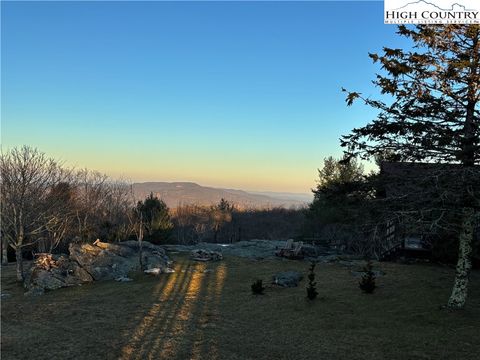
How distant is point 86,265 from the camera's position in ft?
61.6

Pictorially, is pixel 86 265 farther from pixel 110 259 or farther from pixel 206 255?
pixel 206 255

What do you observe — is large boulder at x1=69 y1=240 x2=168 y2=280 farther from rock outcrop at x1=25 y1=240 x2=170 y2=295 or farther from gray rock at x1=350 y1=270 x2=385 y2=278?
gray rock at x1=350 y1=270 x2=385 y2=278

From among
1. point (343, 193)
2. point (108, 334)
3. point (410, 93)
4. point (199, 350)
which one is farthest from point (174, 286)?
point (410, 93)

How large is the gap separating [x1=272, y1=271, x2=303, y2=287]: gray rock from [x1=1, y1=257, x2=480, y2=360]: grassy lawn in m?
0.48

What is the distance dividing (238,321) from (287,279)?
5.56m

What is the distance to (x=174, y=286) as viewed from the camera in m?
16.6

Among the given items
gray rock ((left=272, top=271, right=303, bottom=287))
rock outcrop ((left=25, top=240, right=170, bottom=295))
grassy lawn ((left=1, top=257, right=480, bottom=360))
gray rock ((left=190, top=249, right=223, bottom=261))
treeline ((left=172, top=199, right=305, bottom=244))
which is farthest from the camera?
treeline ((left=172, top=199, right=305, bottom=244))

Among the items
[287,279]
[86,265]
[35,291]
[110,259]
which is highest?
[110,259]

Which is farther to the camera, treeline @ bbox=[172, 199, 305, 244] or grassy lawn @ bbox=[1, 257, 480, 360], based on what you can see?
treeline @ bbox=[172, 199, 305, 244]

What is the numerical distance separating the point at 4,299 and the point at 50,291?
1792mm

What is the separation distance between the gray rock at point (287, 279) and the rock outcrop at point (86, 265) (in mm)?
6025

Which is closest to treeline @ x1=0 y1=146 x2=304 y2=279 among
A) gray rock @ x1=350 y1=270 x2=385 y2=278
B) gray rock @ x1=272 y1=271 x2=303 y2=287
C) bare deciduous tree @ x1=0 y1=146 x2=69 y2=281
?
bare deciduous tree @ x1=0 y1=146 x2=69 y2=281

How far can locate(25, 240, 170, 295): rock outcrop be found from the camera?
17000 mm

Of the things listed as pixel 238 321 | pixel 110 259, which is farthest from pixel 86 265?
pixel 238 321
